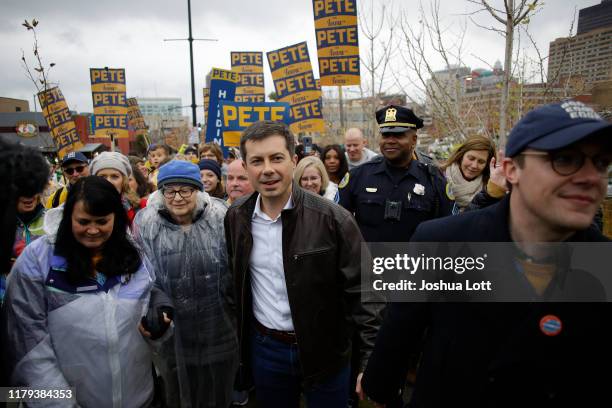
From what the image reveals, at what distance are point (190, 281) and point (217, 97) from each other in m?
5.32

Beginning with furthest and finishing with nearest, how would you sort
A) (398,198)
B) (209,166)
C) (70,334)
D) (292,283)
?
(209,166), (398,198), (292,283), (70,334)

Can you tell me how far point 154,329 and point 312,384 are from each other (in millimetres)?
974

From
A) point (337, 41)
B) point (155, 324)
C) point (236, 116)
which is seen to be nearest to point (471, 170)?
point (155, 324)

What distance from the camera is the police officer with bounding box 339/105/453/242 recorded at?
137 inches

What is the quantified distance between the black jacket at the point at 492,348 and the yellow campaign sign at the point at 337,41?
6232 millimetres

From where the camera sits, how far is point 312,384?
221 cm

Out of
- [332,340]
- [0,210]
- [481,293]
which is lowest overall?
[332,340]

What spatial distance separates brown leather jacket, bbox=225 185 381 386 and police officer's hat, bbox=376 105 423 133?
1.62 meters

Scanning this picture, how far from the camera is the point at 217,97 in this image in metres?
7.34

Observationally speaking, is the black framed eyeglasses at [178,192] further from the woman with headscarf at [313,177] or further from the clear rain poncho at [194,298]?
the woman with headscarf at [313,177]

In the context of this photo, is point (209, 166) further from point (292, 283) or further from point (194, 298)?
point (292, 283)

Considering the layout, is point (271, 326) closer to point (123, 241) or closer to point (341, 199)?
point (123, 241)

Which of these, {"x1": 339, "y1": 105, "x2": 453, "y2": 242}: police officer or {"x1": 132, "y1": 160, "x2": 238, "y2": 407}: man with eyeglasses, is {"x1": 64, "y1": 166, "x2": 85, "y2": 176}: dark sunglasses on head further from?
{"x1": 339, "y1": 105, "x2": 453, "y2": 242}: police officer

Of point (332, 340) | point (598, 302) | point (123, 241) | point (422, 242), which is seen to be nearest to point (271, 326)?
point (332, 340)
